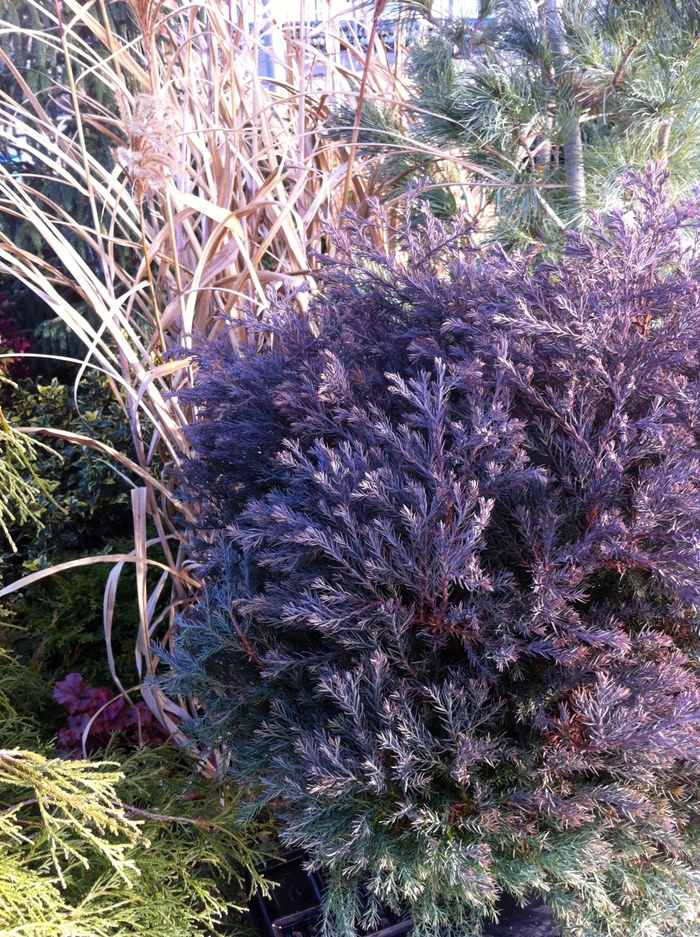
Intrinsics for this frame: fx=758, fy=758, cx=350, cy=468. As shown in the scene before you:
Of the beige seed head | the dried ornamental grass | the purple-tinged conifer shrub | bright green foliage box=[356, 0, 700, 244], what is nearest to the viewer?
the purple-tinged conifer shrub

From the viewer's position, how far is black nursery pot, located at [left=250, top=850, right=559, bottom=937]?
1.44 meters

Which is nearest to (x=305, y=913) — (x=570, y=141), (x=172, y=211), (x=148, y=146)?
(x=148, y=146)

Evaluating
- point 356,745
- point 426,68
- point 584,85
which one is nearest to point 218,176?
point 426,68

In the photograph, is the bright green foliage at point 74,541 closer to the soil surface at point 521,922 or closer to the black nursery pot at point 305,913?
the black nursery pot at point 305,913

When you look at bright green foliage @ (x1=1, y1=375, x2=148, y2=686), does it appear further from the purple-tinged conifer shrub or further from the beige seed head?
the purple-tinged conifer shrub

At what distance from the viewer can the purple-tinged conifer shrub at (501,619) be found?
1.09 metres

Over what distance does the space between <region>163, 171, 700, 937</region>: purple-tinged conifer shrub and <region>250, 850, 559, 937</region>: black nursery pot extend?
0.88 ft

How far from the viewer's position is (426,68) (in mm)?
2465

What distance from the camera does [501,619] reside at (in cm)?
114

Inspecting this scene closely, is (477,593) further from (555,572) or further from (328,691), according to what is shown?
(328,691)

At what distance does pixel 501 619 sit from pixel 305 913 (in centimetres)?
84

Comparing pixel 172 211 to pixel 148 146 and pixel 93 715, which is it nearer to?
pixel 148 146

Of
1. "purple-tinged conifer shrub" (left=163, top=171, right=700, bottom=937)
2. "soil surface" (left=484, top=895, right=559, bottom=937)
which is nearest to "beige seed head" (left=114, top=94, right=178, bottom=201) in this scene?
"purple-tinged conifer shrub" (left=163, top=171, right=700, bottom=937)

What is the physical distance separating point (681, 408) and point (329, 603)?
655 mm
